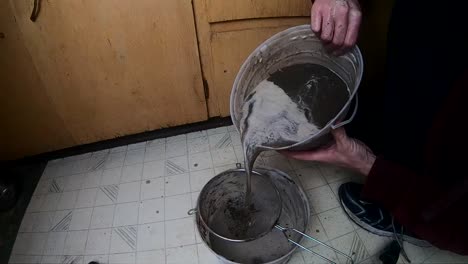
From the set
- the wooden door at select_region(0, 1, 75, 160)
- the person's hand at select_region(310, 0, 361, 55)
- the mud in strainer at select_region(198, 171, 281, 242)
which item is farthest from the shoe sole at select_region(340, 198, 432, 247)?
the wooden door at select_region(0, 1, 75, 160)

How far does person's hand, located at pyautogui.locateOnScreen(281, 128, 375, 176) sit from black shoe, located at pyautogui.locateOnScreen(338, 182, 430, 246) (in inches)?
10.2

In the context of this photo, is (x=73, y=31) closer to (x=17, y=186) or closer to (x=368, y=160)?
(x=17, y=186)

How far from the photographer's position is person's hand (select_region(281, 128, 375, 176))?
2.02ft

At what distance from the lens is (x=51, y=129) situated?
1.01 m

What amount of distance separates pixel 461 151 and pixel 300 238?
0.42m

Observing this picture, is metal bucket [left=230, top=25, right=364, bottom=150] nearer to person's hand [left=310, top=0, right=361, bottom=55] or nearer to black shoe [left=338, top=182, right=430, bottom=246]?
person's hand [left=310, top=0, right=361, bottom=55]

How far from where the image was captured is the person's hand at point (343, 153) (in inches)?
24.3

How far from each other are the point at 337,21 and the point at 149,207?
0.74m

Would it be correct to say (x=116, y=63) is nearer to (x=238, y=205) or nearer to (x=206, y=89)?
(x=206, y=89)

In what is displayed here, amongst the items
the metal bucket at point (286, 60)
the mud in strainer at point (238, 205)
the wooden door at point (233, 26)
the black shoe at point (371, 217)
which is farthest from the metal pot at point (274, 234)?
the wooden door at point (233, 26)

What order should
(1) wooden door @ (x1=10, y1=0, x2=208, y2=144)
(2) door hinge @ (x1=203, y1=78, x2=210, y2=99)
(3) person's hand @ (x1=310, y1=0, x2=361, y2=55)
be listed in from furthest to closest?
1. (2) door hinge @ (x1=203, y1=78, x2=210, y2=99)
2. (1) wooden door @ (x1=10, y1=0, x2=208, y2=144)
3. (3) person's hand @ (x1=310, y1=0, x2=361, y2=55)

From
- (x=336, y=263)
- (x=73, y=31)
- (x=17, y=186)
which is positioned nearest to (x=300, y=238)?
(x=336, y=263)

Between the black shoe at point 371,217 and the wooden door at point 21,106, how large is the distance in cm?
94

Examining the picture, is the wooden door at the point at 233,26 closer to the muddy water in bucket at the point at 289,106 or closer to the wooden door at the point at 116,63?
the wooden door at the point at 116,63
